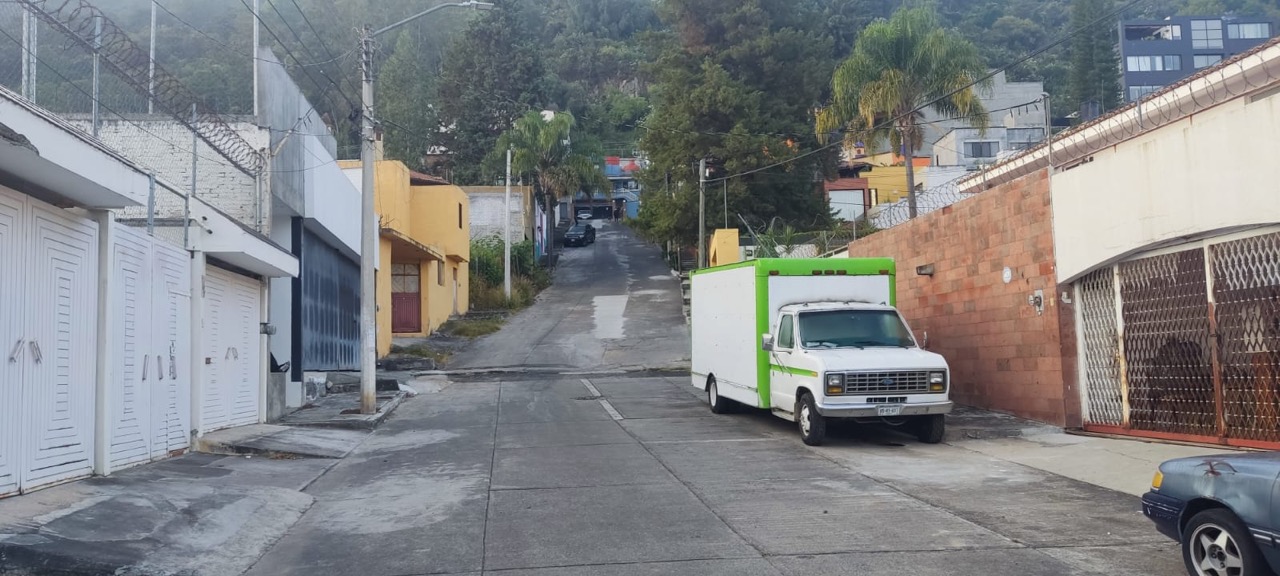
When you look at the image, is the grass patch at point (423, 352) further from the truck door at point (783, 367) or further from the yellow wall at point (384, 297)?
the truck door at point (783, 367)

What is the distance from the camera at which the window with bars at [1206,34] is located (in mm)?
77562

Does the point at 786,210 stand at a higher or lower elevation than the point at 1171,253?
higher

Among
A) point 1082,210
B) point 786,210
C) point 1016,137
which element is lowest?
point 1082,210

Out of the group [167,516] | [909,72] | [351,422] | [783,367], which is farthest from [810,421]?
[909,72]

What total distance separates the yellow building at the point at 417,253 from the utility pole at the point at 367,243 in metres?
10.7

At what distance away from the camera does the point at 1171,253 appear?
12555 mm

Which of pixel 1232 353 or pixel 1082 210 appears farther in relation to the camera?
pixel 1082 210

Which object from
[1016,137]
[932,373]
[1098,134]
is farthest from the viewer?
[1016,137]

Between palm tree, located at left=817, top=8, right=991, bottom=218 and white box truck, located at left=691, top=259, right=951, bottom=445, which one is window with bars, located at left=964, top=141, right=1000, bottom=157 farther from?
white box truck, located at left=691, top=259, right=951, bottom=445

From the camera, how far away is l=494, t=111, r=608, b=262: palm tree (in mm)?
51688

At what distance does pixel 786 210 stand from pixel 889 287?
34.3 metres

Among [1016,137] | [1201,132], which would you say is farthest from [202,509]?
[1016,137]

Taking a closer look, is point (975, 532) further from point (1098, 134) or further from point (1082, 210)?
point (1098, 134)

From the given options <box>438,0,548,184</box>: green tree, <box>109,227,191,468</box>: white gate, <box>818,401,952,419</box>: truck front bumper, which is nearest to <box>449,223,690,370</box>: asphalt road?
<box>438,0,548,184</box>: green tree
